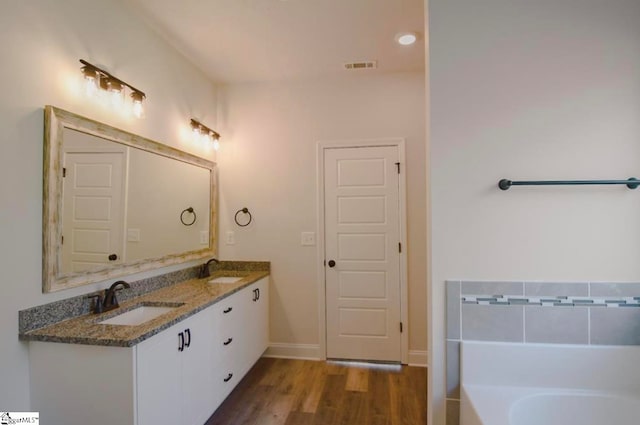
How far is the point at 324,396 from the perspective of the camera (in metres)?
2.50

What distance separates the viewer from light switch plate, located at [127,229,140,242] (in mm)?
2115

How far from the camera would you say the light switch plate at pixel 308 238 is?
3189 mm

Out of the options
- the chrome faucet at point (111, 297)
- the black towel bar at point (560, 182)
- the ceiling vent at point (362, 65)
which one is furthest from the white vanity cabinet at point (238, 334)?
the ceiling vent at point (362, 65)

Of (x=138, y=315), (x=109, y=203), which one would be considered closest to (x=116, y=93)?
(x=109, y=203)

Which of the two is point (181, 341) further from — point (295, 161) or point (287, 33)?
point (287, 33)

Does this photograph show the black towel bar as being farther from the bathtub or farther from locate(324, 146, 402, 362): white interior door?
locate(324, 146, 402, 362): white interior door

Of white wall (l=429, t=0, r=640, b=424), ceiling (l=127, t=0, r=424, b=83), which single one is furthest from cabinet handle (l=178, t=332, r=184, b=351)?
ceiling (l=127, t=0, r=424, b=83)

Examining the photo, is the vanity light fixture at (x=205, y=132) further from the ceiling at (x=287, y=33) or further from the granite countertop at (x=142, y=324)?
the granite countertop at (x=142, y=324)

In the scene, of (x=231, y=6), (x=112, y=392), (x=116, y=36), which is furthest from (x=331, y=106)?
(x=112, y=392)

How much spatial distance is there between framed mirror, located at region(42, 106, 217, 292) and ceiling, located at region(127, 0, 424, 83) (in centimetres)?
91

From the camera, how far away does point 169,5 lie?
2.11 metres

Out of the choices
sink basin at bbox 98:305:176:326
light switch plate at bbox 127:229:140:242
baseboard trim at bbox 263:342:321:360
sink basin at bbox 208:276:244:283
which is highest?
light switch plate at bbox 127:229:140:242

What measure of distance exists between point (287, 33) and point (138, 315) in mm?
2322

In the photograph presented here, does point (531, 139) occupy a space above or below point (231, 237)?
above
